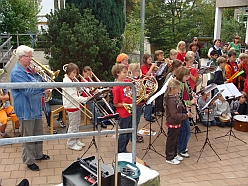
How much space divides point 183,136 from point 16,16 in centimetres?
1118

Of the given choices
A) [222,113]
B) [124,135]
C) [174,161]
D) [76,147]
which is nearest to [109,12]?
[222,113]

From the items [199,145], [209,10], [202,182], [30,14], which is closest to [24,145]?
[202,182]

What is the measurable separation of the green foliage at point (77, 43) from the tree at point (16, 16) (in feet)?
22.4

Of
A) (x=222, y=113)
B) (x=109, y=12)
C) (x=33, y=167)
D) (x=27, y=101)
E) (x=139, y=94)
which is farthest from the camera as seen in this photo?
(x=109, y=12)

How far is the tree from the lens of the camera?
506 inches

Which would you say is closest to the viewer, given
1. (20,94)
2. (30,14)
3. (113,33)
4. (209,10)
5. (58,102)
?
(20,94)

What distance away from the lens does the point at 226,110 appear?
22.6 ft

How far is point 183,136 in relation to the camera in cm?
511

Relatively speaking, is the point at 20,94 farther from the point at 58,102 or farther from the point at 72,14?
the point at 72,14

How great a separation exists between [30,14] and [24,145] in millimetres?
11773

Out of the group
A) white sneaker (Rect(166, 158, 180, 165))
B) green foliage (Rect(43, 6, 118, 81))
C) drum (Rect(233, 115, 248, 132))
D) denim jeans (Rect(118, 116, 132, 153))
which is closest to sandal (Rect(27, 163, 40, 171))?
denim jeans (Rect(118, 116, 132, 153))

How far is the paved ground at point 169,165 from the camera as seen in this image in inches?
171

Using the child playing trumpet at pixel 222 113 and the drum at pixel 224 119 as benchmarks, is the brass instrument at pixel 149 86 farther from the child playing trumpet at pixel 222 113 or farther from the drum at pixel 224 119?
the drum at pixel 224 119

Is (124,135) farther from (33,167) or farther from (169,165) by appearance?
(33,167)
